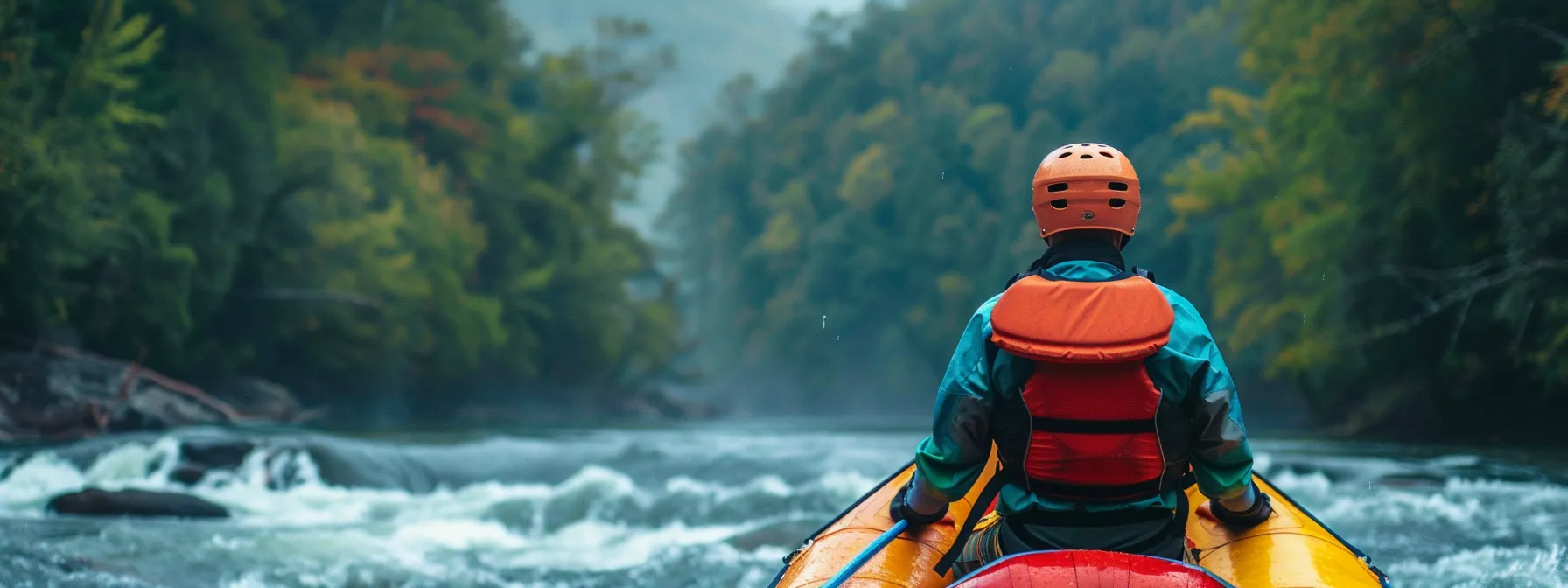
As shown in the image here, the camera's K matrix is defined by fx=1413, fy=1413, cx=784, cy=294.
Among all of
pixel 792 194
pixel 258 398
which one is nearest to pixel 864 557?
pixel 258 398

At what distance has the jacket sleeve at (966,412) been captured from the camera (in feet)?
8.79

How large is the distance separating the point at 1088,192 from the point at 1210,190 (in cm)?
2026

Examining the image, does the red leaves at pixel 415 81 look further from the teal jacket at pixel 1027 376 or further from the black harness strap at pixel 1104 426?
the black harness strap at pixel 1104 426

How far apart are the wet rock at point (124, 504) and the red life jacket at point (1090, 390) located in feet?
23.8

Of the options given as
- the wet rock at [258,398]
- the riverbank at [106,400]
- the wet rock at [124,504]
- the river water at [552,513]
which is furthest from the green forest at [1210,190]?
the wet rock at [258,398]

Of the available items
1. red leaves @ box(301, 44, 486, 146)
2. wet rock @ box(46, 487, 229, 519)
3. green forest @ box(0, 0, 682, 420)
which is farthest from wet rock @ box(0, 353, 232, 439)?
red leaves @ box(301, 44, 486, 146)

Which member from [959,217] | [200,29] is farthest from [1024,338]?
[959,217]

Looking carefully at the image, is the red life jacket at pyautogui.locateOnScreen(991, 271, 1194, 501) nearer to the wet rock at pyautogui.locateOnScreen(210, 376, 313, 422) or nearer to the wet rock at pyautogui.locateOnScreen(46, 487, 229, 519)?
Answer: the wet rock at pyautogui.locateOnScreen(46, 487, 229, 519)

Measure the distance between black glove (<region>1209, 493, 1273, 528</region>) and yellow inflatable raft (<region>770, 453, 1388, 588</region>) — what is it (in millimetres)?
56

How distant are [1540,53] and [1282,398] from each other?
16679 millimetres

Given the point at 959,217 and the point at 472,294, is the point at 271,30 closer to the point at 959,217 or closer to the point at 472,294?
the point at 472,294

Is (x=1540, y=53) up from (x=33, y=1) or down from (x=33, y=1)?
down

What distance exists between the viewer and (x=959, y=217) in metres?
38.8

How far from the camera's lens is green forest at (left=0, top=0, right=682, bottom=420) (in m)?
14.8
